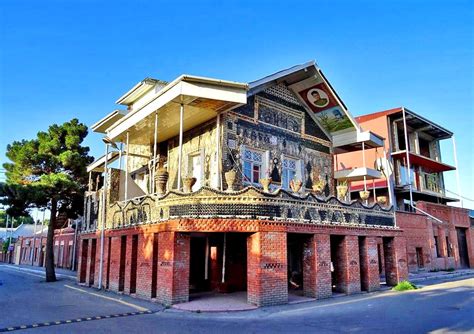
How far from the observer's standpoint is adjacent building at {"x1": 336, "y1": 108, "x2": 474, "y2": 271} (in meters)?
25.6

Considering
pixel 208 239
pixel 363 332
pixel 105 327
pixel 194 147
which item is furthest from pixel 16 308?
pixel 363 332

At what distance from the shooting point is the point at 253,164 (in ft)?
50.8

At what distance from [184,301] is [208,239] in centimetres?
339

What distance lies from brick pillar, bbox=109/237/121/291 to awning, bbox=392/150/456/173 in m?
20.6

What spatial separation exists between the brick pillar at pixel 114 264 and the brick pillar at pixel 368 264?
1032cm

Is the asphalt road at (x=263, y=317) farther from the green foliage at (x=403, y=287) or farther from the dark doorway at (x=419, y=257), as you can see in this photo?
the dark doorway at (x=419, y=257)

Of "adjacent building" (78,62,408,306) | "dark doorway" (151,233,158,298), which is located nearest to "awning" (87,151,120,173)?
"adjacent building" (78,62,408,306)

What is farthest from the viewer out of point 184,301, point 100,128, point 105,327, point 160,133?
point 100,128

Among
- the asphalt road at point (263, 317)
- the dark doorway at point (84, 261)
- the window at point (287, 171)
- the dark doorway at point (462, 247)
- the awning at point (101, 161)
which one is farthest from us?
the dark doorway at point (462, 247)

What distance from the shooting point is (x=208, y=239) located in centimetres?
1461

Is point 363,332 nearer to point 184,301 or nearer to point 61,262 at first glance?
point 184,301

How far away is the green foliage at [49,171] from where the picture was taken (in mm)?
21672

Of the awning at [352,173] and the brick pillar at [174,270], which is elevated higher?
the awning at [352,173]

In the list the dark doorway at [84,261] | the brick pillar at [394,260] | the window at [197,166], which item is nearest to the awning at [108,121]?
the window at [197,166]
